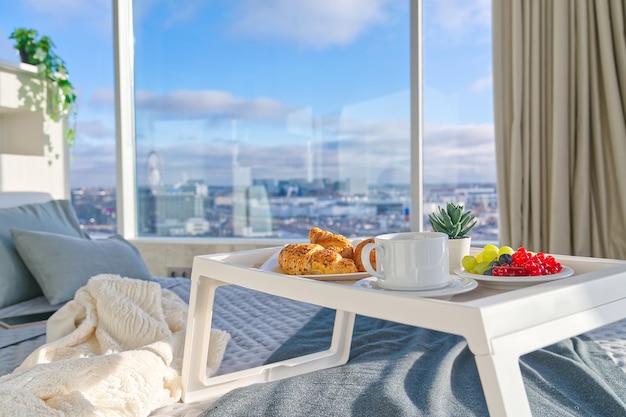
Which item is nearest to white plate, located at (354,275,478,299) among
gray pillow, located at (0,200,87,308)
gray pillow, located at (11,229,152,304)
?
gray pillow, located at (11,229,152,304)

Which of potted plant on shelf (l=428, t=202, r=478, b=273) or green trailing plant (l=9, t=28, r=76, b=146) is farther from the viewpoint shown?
green trailing plant (l=9, t=28, r=76, b=146)

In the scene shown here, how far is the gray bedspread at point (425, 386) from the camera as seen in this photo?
1058 millimetres

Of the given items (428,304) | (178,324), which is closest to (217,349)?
(178,324)

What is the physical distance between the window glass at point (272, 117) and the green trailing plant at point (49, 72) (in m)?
0.66

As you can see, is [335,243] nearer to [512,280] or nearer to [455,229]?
[455,229]

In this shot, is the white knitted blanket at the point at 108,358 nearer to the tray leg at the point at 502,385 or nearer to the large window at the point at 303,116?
the tray leg at the point at 502,385

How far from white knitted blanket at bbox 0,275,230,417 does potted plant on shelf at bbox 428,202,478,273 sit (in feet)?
2.20

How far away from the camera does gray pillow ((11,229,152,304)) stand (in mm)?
2092

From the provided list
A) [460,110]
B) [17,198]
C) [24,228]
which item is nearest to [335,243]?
[24,228]

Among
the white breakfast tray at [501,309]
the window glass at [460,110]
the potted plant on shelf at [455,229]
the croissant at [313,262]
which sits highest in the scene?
the window glass at [460,110]

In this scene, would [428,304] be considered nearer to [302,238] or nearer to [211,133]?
[302,238]

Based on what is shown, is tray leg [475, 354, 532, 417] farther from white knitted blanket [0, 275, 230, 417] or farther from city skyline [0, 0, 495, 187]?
city skyline [0, 0, 495, 187]

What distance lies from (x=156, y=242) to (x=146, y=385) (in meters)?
2.90

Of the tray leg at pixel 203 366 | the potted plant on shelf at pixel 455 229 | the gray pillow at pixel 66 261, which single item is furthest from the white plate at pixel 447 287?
the gray pillow at pixel 66 261
